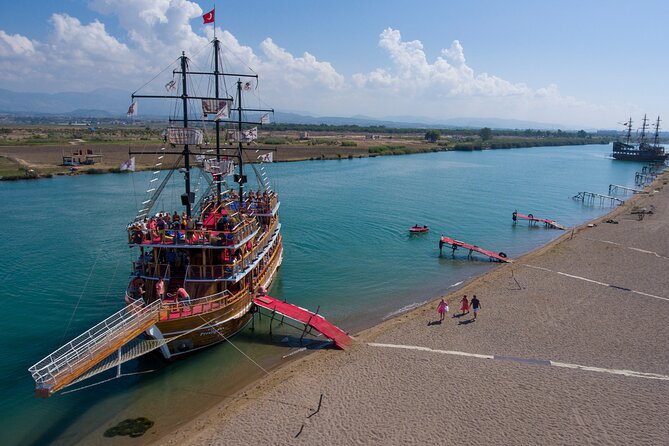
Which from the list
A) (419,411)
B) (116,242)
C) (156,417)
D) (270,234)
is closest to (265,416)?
(156,417)

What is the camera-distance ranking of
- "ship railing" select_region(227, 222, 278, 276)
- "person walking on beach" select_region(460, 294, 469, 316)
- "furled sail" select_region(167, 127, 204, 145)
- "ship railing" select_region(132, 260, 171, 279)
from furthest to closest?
"person walking on beach" select_region(460, 294, 469, 316)
"ship railing" select_region(227, 222, 278, 276)
"furled sail" select_region(167, 127, 204, 145)
"ship railing" select_region(132, 260, 171, 279)

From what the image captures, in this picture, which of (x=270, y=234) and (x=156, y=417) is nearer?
(x=156, y=417)

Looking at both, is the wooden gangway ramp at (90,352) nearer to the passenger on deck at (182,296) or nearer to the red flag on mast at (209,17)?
the passenger on deck at (182,296)

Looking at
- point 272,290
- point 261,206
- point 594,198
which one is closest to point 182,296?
point 272,290

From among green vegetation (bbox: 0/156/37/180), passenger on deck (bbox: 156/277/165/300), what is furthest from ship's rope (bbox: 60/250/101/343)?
green vegetation (bbox: 0/156/37/180)

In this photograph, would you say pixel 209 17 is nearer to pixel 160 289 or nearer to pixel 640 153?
pixel 160 289

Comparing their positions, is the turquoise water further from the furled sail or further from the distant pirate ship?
the distant pirate ship

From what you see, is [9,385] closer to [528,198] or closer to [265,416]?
[265,416]
